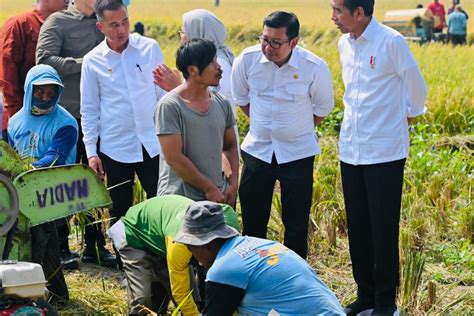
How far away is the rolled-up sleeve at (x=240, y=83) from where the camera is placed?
6117 mm

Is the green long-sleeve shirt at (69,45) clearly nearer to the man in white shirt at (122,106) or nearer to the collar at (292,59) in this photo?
the man in white shirt at (122,106)

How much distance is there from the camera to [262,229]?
6.18m

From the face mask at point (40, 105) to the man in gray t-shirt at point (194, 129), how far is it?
867mm

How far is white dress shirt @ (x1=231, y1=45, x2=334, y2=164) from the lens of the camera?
597 centimetres

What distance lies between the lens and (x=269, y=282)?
4.19 m

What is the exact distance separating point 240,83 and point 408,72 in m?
1.15

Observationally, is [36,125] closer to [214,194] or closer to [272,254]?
[214,194]

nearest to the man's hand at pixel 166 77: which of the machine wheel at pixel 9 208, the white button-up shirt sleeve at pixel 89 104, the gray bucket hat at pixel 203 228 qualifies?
the white button-up shirt sleeve at pixel 89 104

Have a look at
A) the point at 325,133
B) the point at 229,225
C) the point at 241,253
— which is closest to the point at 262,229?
the point at 229,225

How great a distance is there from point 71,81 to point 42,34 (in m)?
0.37

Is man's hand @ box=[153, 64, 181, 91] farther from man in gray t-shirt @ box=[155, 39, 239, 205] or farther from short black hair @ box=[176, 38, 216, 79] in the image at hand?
short black hair @ box=[176, 38, 216, 79]

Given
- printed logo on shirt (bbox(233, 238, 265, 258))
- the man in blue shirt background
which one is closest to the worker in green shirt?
printed logo on shirt (bbox(233, 238, 265, 258))

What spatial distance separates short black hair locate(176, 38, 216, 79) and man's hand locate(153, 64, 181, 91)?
61 centimetres

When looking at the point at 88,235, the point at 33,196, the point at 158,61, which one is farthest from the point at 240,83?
the point at 33,196
